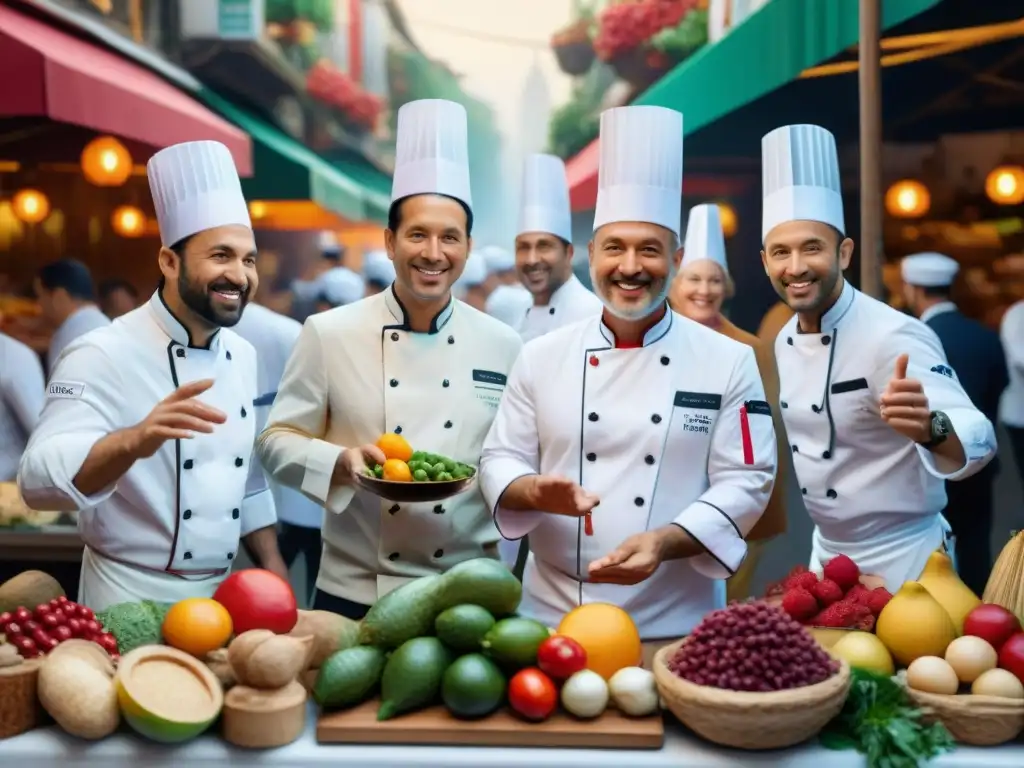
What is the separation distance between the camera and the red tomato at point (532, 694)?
1800 mm

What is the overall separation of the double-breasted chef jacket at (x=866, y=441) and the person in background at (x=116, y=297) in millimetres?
3755

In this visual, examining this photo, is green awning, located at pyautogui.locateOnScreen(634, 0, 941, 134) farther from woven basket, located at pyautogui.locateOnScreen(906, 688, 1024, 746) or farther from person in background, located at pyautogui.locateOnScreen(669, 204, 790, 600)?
woven basket, located at pyautogui.locateOnScreen(906, 688, 1024, 746)

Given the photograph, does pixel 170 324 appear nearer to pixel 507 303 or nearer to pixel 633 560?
pixel 633 560

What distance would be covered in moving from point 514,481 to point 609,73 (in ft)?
13.4

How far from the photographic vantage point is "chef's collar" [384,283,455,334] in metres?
2.72

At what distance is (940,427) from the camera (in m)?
2.41

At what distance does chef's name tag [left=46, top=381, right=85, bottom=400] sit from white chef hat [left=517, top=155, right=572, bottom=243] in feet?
6.94

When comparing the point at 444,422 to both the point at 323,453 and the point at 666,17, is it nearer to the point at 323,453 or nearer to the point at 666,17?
the point at 323,453

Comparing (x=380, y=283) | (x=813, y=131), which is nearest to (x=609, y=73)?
(x=380, y=283)

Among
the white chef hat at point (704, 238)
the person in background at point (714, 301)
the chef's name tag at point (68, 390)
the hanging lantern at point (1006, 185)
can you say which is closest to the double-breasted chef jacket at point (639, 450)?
the chef's name tag at point (68, 390)

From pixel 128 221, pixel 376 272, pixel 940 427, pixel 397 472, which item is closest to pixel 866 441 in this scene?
pixel 940 427

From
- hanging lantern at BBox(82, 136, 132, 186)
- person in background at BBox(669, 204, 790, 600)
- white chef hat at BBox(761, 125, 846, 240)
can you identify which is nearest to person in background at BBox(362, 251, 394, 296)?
hanging lantern at BBox(82, 136, 132, 186)

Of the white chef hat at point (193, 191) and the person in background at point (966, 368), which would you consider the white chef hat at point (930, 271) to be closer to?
the person in background at point (966, 368)

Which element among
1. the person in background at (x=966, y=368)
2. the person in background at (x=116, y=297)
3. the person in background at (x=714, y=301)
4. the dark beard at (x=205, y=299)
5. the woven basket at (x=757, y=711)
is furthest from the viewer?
the person in background at (x=116, y=297)
